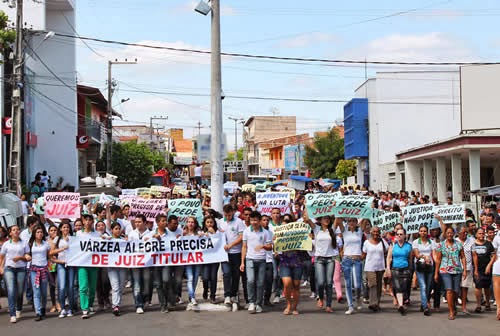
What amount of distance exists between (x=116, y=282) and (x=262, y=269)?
96.7 inches

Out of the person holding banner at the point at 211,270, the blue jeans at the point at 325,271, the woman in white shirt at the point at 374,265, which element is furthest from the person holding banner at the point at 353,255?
the person holding banner at the point at 211,270

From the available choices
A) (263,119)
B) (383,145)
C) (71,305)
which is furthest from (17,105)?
(263,119)

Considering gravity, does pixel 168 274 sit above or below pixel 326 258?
below

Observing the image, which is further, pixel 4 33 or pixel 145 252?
pixel 4 33

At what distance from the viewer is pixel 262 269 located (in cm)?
1156

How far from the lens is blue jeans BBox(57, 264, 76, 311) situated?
447 inches

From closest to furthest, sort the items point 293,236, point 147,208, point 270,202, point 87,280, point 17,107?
point 87,280
point 293,236
point 147,208
point 270,202
point 17,107

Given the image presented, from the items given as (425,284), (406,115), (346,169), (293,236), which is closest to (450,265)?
(425,284)

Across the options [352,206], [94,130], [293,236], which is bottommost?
[293,236]

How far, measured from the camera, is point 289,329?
10055mm

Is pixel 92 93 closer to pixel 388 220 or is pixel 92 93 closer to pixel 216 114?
pixel 216 114

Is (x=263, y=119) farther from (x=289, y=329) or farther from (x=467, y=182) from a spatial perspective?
(x=289, y=329)

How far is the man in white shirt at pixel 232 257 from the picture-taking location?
12.0 metres

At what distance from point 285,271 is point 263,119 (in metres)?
94.7
